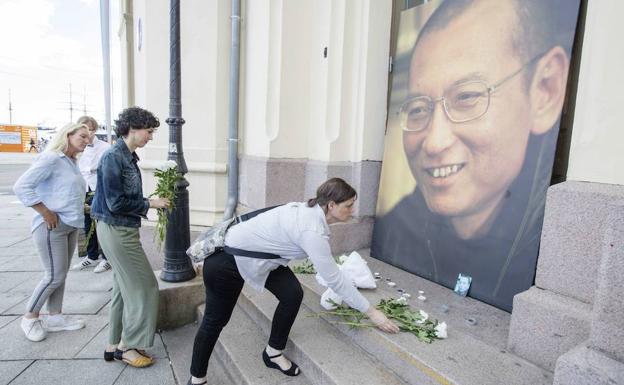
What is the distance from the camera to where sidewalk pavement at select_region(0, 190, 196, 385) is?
325 centimetres

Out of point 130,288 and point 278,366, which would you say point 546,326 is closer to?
point 278,366

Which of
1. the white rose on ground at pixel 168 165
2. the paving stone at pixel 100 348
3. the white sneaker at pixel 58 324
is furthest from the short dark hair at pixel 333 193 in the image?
the white sneaker at pixel 58 324

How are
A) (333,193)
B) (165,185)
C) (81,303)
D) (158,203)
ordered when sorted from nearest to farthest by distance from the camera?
1. (333,193)
2. (158,203)
3. (165,185)
4. (81,303)

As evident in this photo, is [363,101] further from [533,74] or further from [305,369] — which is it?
[305,369]

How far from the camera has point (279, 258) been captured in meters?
2.66

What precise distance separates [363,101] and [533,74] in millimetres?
2006

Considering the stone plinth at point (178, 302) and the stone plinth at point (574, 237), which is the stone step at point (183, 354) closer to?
the stone plinth at point (178, 302)

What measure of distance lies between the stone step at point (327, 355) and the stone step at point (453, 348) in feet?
0.16

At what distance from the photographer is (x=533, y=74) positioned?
325cm

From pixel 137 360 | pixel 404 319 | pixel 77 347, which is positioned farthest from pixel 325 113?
pixel 77 347

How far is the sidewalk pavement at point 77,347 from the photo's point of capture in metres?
3.25

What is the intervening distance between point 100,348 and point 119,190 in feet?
5.48

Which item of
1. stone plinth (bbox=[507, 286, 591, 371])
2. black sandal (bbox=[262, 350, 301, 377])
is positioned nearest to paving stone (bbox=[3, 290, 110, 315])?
black sandal (bbox=[262, 350, 301, 377])

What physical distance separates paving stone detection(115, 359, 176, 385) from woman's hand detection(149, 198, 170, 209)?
4.52 feet
